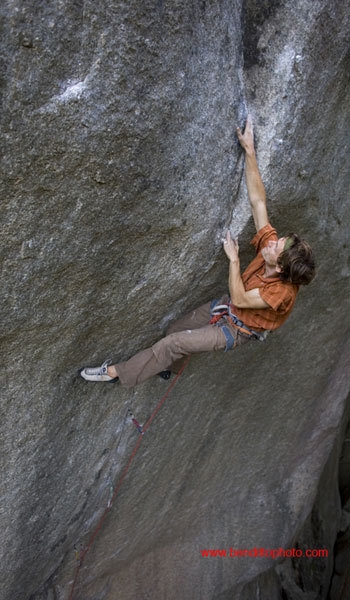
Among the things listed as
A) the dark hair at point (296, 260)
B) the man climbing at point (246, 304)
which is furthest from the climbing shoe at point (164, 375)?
the dark hair at point (296, 260)

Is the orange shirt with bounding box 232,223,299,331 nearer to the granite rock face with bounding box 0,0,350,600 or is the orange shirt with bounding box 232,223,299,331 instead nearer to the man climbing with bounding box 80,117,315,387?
the man climbing with bounding box 80,117,315,387

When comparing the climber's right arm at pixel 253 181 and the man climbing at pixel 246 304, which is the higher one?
the climber's right arm at pixel 253 181

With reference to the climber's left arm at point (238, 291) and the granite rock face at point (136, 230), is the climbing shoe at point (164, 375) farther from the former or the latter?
the climber's left arm at point (238, 291)

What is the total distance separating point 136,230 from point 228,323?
0.97 meters

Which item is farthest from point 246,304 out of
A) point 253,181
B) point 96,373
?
point 96,373

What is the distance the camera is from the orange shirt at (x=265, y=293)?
124 inches

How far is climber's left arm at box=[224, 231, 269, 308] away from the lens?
10.5 ft

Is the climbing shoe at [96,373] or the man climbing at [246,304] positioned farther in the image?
the climbing shoe at [96,373]

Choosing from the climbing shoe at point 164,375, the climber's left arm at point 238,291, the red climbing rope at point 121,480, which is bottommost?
the red climbing rope at point 121,480

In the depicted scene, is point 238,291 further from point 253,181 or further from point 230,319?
point 253,181

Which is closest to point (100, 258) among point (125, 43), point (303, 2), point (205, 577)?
point (125, 43)

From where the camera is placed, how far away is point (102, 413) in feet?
12.3

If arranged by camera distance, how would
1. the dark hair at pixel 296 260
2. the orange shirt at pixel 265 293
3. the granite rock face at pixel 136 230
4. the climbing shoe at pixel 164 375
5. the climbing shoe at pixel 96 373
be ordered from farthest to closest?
the climbing shoe at pixel 164 375 < the climbing shoe at pixel 96 373 < the orange shirt at pixel 265 293 < the dark hair at pixel 296 260 < the granite rock face at pixel 136 230

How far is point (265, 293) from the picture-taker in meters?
3.15
